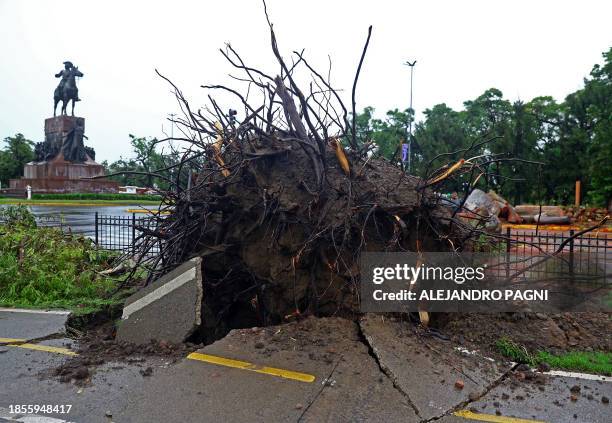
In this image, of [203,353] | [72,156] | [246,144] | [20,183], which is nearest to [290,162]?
[246,144]

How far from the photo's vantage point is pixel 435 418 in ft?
11.1

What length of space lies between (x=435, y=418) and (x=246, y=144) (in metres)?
3.52

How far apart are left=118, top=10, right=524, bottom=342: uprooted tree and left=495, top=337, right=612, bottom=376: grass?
110cm

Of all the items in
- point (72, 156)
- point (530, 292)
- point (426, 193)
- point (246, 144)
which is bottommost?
point (530, 292)

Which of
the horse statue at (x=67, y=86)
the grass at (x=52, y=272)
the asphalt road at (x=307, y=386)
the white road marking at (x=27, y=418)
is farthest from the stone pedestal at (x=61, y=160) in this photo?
the white road marking at (x=27, y=418)

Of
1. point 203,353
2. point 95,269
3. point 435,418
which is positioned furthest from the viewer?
point 95,269

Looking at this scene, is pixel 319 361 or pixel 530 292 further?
pixel 530 292

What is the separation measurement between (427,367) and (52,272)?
19.9 ft

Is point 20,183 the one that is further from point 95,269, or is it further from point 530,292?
point 530,292

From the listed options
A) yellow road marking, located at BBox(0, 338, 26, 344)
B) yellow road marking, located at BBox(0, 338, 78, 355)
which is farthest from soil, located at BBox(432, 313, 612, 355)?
yellow road marking, located at BBox(0, 338, 26, 344)

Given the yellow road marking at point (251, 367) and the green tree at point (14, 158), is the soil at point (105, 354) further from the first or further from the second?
the green tree at point (14, 158)

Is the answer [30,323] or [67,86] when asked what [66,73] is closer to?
[67,86]

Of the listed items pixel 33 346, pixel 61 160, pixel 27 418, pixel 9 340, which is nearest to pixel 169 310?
pixel 33 346

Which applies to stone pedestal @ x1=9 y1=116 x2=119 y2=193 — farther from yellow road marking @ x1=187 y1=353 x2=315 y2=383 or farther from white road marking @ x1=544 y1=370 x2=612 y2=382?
white road marking @ x1=544 y1=370 x2=612 y2=382
